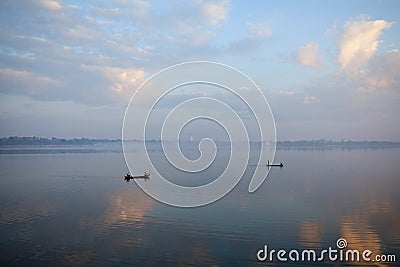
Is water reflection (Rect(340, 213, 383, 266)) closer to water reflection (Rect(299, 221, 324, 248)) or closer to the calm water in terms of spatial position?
the calm water

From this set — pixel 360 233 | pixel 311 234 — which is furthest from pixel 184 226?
pixel 360 233

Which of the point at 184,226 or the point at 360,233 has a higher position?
the point at 360,233

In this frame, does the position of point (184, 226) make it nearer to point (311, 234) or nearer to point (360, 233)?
point (311, 234)

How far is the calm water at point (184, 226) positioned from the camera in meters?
14.8

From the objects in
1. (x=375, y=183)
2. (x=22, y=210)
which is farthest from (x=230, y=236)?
(x=375, y=183)

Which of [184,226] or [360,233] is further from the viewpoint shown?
[184,226]

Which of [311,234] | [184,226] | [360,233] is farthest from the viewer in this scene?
[184,226]

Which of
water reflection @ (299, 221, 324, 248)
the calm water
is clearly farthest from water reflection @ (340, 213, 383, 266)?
water reflection @ (299, 221, 324, 248)

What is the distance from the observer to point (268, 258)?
14.5 metres

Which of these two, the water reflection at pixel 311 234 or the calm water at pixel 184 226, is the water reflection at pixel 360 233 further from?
the water reflection at pixel 311 234

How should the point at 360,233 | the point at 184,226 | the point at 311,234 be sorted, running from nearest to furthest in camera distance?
the point at 311,234 < the point at 360,233 < the point at 184,226

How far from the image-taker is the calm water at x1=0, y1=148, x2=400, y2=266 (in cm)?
1477

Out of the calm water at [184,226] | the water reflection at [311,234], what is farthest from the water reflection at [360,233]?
the water reflection at [311,234]

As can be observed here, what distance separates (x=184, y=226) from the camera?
19.4 meters
